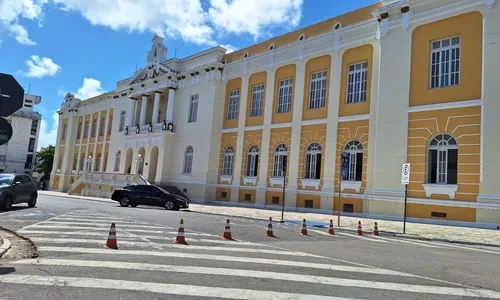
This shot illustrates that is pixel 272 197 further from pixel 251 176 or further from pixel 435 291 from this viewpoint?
pixel 435 291

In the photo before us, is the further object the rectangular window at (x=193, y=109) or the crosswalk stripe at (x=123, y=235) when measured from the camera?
the rectangular window at (x=193, y=109)

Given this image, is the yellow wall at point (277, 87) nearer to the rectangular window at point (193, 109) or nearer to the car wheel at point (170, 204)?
the rectangular window at point (193, 109)

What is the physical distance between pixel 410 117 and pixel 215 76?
17.4 meters

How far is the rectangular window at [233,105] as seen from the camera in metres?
33.1

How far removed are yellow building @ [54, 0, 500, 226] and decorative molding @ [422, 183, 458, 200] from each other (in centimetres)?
5

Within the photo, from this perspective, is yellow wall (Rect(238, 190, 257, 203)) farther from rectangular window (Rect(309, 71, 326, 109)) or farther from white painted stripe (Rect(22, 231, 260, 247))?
white painted stripe (Rect(22, 231, 260, 247))

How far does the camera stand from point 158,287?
580 centimetres

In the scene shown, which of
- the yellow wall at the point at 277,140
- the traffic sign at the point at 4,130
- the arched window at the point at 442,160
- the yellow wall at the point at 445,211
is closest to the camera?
the traffic sign at the point at 4,130

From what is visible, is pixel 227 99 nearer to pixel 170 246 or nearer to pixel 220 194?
pixel 220 194

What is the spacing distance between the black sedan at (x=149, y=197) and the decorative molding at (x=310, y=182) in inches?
289

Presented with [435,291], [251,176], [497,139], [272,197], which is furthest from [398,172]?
[435,291]

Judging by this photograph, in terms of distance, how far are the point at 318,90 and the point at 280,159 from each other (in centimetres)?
533

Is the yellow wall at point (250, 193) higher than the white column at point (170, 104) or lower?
lower

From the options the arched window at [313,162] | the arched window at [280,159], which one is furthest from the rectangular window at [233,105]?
the arched window at [313,162]
